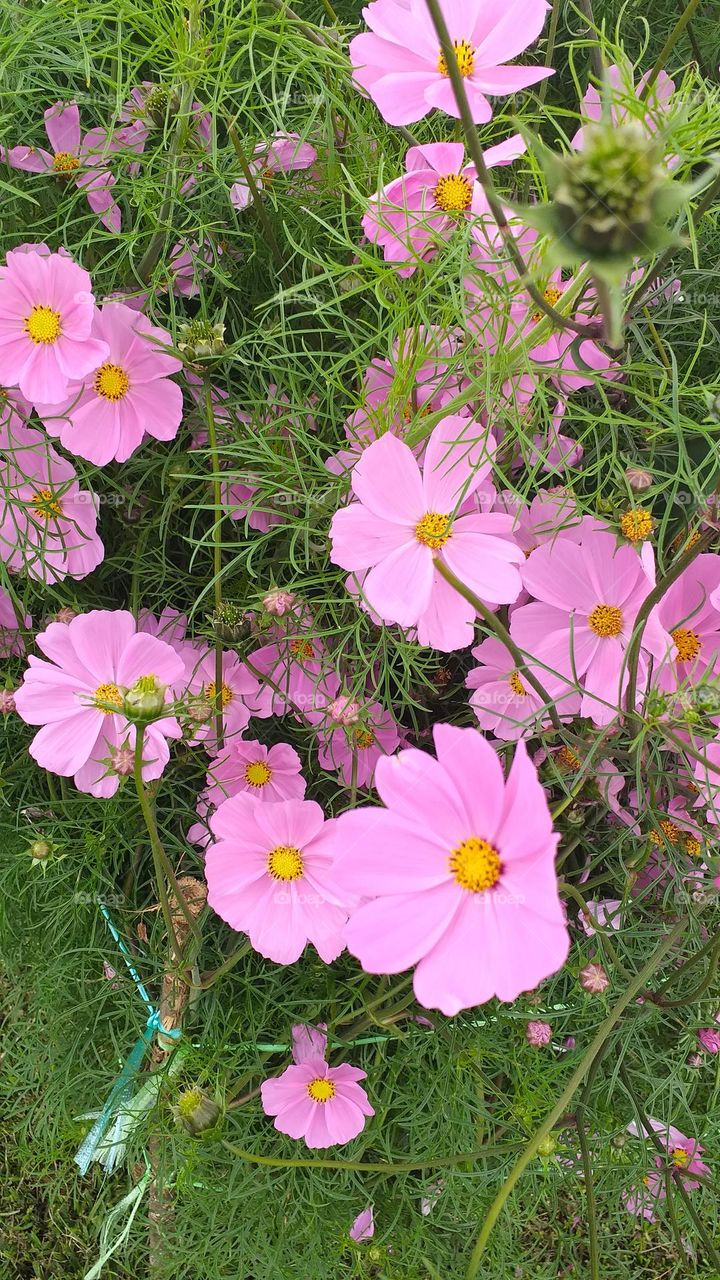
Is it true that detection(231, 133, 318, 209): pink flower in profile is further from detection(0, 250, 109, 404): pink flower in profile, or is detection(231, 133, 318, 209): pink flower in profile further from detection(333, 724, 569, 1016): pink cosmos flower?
detection(333, 724, 569, 1016): pink cosmos flower

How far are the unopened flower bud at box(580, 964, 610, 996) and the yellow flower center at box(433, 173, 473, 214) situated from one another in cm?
42

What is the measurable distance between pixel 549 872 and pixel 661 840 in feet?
0.93

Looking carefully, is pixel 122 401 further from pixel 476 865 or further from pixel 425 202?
pixel 476 865

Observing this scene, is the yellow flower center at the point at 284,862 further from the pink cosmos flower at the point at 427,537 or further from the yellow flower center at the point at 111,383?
the yellow flower center at the point at 111,383

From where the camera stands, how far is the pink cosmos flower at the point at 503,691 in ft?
1.84

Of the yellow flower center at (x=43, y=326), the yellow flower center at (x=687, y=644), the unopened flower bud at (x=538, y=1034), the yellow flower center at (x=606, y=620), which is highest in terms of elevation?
the yellow flower center at (x=43, y=326)

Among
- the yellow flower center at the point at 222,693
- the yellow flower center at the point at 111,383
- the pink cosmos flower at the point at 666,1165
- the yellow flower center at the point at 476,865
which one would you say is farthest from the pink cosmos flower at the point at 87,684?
the pink cosmos flower at the point at 666,1165

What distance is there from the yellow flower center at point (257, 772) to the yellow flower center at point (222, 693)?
4 centimetres

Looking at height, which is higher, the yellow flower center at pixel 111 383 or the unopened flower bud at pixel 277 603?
the yellow flower center at pixel 111 383

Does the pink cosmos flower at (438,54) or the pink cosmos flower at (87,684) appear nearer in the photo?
the pink cosmos flower at (438,54)

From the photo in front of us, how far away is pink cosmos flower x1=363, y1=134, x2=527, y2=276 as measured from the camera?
1.64ft

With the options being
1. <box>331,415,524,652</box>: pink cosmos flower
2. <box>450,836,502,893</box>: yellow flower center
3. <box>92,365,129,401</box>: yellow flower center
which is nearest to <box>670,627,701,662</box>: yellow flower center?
<box>331,415,524,652</box>: pink cosmos flower

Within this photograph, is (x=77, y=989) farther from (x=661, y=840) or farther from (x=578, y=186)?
(x=578, y=186)

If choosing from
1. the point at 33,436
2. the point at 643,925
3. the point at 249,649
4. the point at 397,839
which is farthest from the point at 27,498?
the point at 643,925
